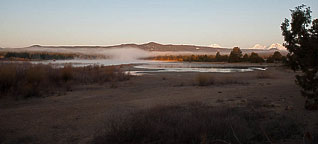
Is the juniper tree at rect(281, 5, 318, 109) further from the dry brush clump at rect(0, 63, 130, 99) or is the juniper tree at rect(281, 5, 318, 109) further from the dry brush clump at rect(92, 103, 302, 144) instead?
the dry brush clump at rect(0, 63, 130, 99)

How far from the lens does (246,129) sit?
596 cm

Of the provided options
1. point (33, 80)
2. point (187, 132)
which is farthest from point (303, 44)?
point (33, 80)

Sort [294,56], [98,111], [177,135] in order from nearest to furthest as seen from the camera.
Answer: [177,135]
[294,56]
[98,111]

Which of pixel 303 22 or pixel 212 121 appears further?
pixel 303 22

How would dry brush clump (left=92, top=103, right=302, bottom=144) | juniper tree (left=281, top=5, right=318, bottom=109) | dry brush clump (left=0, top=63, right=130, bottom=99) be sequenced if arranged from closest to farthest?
1. dry brush clump (left=92, top=103, right=302, bottom=144)
2. juniper tree (left=281, top=5, right=318, bottom=109)
3. dry brush clump (left=0, top=63, right=130, bottom=99)

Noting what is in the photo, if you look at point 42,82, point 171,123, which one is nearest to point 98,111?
point 171,123

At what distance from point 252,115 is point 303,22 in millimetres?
3164

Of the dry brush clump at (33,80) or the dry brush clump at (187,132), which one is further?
the dry brush clump at (33,80)

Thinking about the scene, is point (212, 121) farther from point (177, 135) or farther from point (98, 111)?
point (98, 111)

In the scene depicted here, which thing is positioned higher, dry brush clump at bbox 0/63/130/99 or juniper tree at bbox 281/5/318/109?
juniper tree at bbox 281/5/318/109

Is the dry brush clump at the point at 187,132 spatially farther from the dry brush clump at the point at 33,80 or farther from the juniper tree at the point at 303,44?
the dry brush clump at the point at 33,80

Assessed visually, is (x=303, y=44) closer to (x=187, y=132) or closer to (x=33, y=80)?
(x=187, y=132)

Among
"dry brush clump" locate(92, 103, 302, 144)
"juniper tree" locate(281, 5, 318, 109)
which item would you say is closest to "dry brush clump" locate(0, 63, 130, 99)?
"dry brush clump" locate(92, 103, 302, 144)

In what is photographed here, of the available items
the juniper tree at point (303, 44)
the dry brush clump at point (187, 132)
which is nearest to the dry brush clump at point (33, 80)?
the dry brush clump at point (187, 132)
